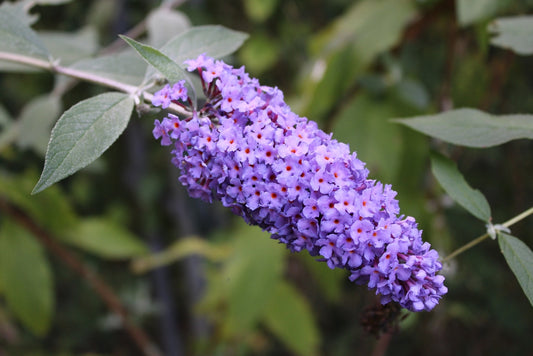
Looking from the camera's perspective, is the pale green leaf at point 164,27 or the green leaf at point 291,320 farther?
the green leaf at point 291,320

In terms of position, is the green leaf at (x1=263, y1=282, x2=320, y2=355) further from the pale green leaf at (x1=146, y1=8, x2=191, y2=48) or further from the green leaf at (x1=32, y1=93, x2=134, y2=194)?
the green leaf at (x1=32, y1=93, x2=134, y2=194)

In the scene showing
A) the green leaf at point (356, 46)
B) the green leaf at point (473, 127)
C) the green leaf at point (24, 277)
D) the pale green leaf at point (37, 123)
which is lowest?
the green leaf at point (24, 277)

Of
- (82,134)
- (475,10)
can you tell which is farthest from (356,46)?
(82,134)

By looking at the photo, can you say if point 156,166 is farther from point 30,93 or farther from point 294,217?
point 294,217

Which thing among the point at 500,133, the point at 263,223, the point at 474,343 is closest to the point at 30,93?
the point at 263,223

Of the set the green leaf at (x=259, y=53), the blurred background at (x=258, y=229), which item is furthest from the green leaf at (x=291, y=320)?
the green leaf at (x=259, y=53)

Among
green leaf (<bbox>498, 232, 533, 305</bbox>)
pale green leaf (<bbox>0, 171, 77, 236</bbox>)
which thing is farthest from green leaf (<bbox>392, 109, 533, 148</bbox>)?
pale green leaf (<bbox>0, 171, 77, 236</bbox>)

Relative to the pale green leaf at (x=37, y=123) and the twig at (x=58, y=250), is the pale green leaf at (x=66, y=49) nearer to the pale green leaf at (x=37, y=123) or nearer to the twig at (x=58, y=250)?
the pale green leaf at (x=37, y=123)
